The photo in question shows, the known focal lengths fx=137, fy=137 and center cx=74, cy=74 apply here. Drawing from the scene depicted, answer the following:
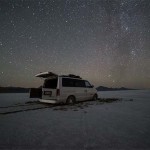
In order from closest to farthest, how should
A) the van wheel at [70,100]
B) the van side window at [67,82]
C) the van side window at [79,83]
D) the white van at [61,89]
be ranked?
the white van at [61,89] → the van side window at [67,82] → the van wheel at [70,100] → the van side window at [79,83]

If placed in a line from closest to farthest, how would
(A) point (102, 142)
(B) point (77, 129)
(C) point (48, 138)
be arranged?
(A) point (102, 142), (C) point (48, 138), (B) point (77, 129)

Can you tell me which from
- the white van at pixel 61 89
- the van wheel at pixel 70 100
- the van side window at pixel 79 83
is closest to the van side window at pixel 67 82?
the white van at pixel 61 89

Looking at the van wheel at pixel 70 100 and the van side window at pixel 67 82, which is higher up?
the van side window at pixel 67 82

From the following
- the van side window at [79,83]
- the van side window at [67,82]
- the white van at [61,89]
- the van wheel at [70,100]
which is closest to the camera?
the white van at [61,89]

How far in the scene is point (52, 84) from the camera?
32.1 ft

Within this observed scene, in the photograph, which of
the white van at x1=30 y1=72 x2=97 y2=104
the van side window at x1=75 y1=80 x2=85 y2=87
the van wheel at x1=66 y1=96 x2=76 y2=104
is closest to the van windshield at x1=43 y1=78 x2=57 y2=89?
the white van at x1=30 y1=72 x2=97 y2=104

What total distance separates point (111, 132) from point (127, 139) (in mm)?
600

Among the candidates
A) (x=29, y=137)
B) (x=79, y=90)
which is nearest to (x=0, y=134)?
(x=29, y=137)

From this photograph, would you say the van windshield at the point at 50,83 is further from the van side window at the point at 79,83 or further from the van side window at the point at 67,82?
the van side window at the point at 79,83

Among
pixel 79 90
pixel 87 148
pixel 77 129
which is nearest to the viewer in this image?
pixel 87 148

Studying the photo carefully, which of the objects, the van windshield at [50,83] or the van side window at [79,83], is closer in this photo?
the van windshield at [50,83]

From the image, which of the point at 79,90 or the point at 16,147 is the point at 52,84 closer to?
the point at 79,90

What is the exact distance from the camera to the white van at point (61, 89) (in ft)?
30.3

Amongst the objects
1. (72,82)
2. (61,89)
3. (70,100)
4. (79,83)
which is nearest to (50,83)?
(61,89)
